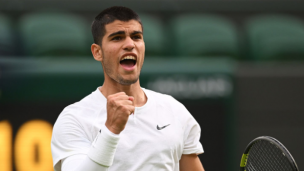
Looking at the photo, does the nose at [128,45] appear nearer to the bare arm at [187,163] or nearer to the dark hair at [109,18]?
the dark hair at [109,18]

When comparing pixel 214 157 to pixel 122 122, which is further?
pixel 214 157

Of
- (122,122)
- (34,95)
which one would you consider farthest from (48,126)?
(122,122)

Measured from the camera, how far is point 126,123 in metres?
2.17

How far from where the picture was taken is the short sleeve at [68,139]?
81.9 inches

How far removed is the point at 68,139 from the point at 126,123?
264 millimetres

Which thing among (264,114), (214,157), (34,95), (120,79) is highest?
(120,79)

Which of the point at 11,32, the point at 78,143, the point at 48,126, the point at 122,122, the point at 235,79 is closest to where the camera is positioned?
the point at 122,122

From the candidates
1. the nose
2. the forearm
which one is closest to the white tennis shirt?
the forearm


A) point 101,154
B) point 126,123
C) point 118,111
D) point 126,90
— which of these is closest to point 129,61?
point 126,90

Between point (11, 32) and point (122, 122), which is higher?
point (11, 32)

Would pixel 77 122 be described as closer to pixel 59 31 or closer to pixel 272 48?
pixel 59 31

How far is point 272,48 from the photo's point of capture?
5562 mm

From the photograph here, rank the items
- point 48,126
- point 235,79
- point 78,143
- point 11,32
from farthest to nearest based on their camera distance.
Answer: point 11,32, point 235,79, point 48,126, point 78,143

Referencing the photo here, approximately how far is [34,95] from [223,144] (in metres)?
1.71
